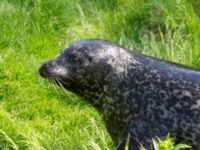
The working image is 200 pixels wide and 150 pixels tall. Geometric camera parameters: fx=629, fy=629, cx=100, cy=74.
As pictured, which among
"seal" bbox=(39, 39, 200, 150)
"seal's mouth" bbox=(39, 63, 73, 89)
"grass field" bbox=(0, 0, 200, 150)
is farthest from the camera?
"grass field" bbox=(0, 0, 200, 150)

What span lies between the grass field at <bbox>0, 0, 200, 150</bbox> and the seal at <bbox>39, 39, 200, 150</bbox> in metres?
0.43

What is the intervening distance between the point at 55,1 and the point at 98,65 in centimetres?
274

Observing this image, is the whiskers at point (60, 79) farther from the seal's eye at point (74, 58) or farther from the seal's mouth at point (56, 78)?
the seal's eye at point (74, 58)

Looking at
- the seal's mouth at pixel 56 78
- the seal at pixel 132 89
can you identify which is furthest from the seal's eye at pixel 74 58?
the seal's mouth at pixel 56 78

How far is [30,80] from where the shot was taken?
213 inches

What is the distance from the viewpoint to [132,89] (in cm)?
366

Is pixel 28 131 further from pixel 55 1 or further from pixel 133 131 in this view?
pixel 55 1

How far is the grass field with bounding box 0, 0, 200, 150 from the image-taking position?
450cm

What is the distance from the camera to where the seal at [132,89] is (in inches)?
137

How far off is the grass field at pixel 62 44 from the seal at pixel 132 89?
17.0 inches

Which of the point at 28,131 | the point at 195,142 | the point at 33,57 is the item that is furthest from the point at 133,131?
the point at 33,57

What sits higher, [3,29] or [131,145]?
[3,29]

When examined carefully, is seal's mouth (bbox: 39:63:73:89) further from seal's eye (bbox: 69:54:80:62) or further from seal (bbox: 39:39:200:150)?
seal's eye (bbox: 69:54:80:62)

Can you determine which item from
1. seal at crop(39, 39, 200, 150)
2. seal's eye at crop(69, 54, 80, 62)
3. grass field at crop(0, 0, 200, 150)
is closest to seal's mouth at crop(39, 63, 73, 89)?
seal at crop(39, 39, 200, 150)
